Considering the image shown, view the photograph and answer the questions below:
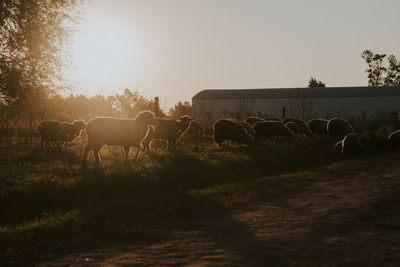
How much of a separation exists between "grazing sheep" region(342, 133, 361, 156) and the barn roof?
29.3m

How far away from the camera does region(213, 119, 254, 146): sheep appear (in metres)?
18.1

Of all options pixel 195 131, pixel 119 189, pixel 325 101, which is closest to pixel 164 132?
pixel 195 131

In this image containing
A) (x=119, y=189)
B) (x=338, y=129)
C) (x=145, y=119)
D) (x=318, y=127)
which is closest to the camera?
(x=119, y=189)

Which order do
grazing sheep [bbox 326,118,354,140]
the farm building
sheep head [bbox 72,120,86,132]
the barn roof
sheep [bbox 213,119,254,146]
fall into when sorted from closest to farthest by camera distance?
1. sheep head [bbox 72,120,86,132]
2. sheep [bbox 213,119,254,146]
3. grazing sheep [bbox 326,118,354,140]
4. the farm building
5. the barn roof

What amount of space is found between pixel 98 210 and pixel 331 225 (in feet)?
15.3

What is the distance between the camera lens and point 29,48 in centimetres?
1677

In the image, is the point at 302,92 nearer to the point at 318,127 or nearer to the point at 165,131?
the point at 318,127

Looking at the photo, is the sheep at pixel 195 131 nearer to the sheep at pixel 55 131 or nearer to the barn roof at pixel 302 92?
the sheep at pixel 55 131

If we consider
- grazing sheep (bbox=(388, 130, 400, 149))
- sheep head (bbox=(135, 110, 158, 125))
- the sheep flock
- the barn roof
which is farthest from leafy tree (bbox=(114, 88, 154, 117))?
the barn roof

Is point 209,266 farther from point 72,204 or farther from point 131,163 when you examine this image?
point 131,163

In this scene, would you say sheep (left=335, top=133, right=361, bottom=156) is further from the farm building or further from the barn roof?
the barn roof

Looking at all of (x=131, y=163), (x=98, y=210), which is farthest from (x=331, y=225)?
(x=131, y=163)

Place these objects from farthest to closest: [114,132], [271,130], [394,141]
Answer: [394,141] → [271,130] → [114,132]

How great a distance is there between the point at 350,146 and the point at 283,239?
510 inches
